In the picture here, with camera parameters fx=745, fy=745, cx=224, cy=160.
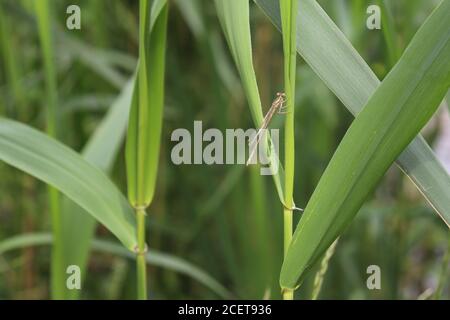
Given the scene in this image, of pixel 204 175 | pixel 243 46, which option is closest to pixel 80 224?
pixel 243 46

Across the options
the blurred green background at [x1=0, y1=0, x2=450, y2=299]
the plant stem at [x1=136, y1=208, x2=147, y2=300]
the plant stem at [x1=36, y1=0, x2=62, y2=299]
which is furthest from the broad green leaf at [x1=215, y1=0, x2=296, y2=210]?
the blurred green background at [x1=0, y1=0, x2=450, y2=299]

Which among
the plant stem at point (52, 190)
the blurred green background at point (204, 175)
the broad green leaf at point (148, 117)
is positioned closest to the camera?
the broad green leaf at point (148, 117)

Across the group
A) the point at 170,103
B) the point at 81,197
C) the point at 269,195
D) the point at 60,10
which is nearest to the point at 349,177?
the point at 81,197

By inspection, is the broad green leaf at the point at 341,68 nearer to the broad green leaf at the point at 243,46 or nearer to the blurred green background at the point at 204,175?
the broad green leaf at the point at 243,46

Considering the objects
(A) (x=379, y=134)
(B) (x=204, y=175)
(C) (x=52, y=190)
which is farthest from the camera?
(B) (x=204, y=175)

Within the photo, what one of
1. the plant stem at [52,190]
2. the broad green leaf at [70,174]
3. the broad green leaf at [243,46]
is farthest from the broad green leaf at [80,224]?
the broad green leaf at [243,46]

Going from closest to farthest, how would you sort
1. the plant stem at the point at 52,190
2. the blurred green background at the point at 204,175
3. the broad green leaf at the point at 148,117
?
1. the broad green leaf at the point at 148,117
2. the plant stem at the point at 52,190
3. the blurred green background at the point at 204,175

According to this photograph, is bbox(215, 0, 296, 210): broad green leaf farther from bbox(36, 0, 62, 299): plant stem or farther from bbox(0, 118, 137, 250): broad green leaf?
bbox(36, 0, 62, 299): plant stem

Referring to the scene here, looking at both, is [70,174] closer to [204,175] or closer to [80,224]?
[80,224]
